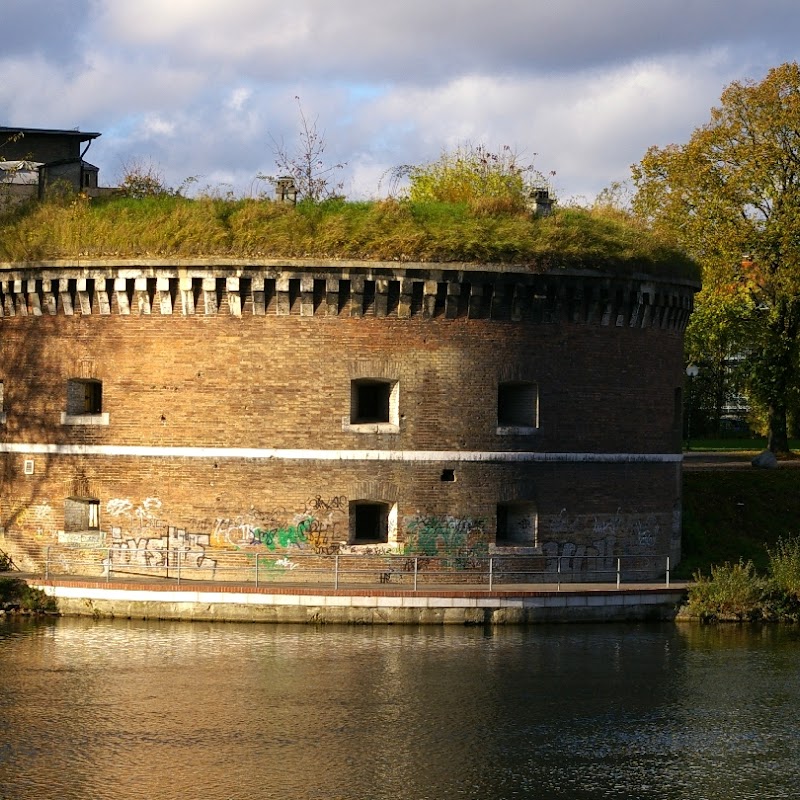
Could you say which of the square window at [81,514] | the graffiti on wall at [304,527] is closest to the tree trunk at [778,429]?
the graffiti on wall at [304,527]

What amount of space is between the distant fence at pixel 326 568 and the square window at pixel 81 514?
20.2 inches

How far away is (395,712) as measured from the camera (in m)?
21.7

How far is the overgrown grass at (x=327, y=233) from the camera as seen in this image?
1164 inches

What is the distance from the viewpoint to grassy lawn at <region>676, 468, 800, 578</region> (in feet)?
115

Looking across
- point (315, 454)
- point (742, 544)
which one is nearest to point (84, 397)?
point (315, 454)

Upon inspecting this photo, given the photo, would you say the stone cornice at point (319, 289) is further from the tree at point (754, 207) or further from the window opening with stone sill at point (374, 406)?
the tree at point (754, 207)

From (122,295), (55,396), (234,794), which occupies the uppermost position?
(122,295)

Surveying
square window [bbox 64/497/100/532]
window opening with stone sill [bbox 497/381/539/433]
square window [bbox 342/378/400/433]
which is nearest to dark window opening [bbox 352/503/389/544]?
square window [bbox 342/378/400/433]

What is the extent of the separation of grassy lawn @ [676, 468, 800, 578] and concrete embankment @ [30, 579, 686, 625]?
5051 mm

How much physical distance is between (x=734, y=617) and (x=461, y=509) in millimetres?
5353

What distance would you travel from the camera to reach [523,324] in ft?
99.4

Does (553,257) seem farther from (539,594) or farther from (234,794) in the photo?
(234,794)

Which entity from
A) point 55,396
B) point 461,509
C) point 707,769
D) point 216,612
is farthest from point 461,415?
point 707,769

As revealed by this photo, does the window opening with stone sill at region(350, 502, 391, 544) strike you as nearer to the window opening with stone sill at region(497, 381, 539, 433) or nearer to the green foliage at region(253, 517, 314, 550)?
the green foliage at region(253, 517, 314, 550)
